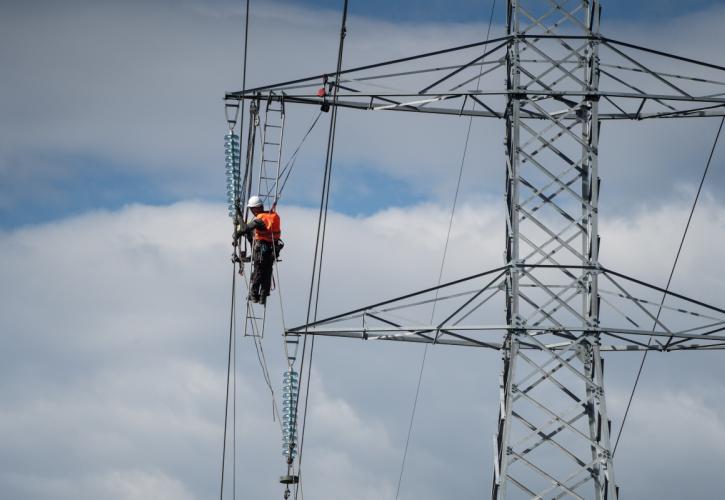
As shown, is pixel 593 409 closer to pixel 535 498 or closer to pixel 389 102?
pixel 535 498

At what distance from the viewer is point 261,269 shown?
118ft

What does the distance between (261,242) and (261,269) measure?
0.57 m

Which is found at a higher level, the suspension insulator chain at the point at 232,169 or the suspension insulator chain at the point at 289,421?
the suspension insulator chain at the point at 232,169

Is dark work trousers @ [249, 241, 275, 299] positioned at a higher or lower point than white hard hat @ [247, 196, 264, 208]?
lower

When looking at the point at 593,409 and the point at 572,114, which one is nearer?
the point at 593,409

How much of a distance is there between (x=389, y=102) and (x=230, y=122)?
3.20m

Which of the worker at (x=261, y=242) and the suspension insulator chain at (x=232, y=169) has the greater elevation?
the suspension insulator chain at (x=232, y=169)

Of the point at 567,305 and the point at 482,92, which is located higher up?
the point at 482,92

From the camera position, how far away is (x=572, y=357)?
111ft

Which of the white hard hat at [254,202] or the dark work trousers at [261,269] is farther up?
the white hard hat at [254,202]

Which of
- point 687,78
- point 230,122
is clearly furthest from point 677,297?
point 230,122

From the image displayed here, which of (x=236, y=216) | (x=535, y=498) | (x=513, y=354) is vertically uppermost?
(x=236, y=216)

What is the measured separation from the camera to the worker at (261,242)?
116 ft

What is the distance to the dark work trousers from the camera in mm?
35688
